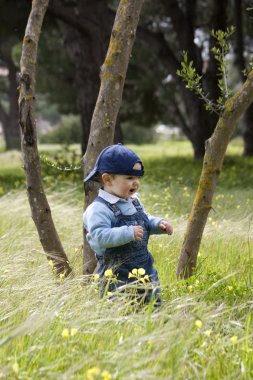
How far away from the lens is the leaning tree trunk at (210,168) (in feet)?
12.7

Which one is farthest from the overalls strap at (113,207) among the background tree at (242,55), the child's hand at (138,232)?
the background tree at (242,55)

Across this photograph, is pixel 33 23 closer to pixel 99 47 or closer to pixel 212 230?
pixel 212 230

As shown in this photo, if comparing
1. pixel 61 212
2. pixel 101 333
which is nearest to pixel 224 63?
pixel 101 333

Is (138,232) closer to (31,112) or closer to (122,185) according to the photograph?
(122,185)

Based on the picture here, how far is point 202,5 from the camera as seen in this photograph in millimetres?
18625

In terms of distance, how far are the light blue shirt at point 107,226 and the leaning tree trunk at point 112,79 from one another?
2.11 ft

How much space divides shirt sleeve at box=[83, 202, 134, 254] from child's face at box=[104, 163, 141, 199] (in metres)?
0.14

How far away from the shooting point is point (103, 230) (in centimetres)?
357

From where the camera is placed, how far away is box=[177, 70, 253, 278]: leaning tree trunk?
386cm

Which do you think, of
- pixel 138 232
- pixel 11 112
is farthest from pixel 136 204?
pixel 11 112

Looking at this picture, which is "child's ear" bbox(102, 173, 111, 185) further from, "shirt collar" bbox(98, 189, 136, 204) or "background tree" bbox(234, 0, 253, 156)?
"background tree" bbox(234, 0, 253, 156)

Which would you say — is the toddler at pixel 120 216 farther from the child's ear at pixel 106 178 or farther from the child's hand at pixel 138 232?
the child's hand at pixel 138 232

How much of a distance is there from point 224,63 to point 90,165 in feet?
3.83

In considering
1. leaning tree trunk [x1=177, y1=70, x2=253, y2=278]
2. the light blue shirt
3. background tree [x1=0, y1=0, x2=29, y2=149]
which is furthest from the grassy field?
background tree [x1=0, y1=0, x2=29, y2=149]
